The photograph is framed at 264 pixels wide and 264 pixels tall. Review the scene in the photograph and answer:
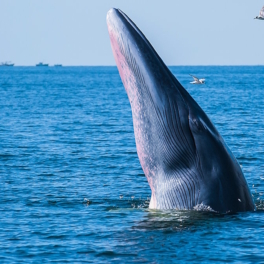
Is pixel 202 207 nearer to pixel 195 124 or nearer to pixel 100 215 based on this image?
pixel 195 124

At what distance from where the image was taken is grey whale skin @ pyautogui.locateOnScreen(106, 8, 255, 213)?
1123 centimetres

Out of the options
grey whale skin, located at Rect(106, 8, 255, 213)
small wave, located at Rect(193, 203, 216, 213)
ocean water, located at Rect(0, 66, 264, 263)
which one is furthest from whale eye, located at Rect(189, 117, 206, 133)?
ocean water, located at Rect(0, 66, 264, 263)

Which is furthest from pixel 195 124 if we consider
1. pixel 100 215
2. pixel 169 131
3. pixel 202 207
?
pixel 100 215

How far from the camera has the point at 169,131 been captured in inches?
448

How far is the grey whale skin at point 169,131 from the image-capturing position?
11.2 m

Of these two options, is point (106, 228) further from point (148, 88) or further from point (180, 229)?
point (148, 88)

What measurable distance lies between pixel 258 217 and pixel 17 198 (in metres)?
7.60

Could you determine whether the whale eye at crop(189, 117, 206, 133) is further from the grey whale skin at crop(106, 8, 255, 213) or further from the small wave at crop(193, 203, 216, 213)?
the small wave at crop(193, 203, 216, 213)

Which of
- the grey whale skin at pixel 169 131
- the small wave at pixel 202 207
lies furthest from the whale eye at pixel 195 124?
the small wave at pixel 202 207

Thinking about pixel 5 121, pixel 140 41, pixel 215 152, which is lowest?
pixel 5 121

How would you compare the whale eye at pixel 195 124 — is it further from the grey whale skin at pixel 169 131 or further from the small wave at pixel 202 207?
the small wave at pixel 202 207

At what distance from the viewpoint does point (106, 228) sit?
14.6 metres

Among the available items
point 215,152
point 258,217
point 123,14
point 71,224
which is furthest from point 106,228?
point 123,14

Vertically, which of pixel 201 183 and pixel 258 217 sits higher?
pixel 201 183
